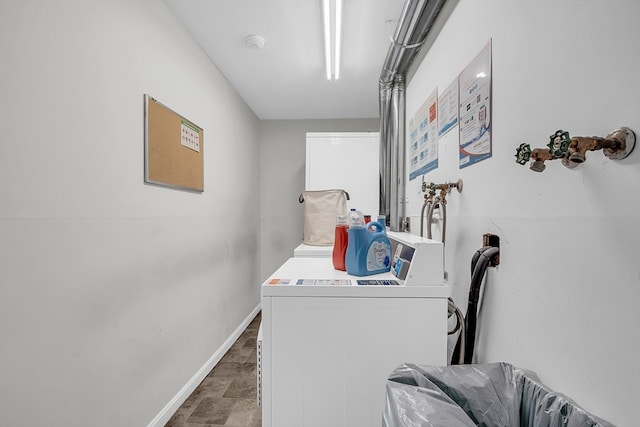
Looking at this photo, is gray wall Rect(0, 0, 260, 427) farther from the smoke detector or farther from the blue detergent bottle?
the blue detergent bottle

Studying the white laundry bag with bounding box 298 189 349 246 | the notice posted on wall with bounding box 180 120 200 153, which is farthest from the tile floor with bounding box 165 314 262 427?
the notice posted on wall with bounding box 180 120 200 153

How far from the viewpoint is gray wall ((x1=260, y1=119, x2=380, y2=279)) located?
13.1 ft

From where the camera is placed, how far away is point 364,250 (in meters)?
1.27

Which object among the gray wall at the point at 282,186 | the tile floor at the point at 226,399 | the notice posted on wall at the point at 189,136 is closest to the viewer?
the tile floor at the point at 226,399

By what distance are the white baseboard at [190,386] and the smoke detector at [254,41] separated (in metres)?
2.57

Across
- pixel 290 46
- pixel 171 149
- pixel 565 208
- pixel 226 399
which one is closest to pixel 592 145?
pixel 565 208

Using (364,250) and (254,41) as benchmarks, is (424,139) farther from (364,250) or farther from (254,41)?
(254,41)

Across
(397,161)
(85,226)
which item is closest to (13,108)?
(85,226)

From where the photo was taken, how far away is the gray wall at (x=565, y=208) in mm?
563

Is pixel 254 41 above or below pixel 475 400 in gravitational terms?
above

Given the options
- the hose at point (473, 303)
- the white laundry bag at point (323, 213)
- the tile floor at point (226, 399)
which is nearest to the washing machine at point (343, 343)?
the hose at point (473, 303)

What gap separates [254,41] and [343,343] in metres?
2.19

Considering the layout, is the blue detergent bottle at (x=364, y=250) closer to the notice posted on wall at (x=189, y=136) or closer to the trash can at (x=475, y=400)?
the trash can at (x=475, y=400)

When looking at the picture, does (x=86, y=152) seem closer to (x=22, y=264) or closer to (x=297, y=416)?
(x=22, y=264)
